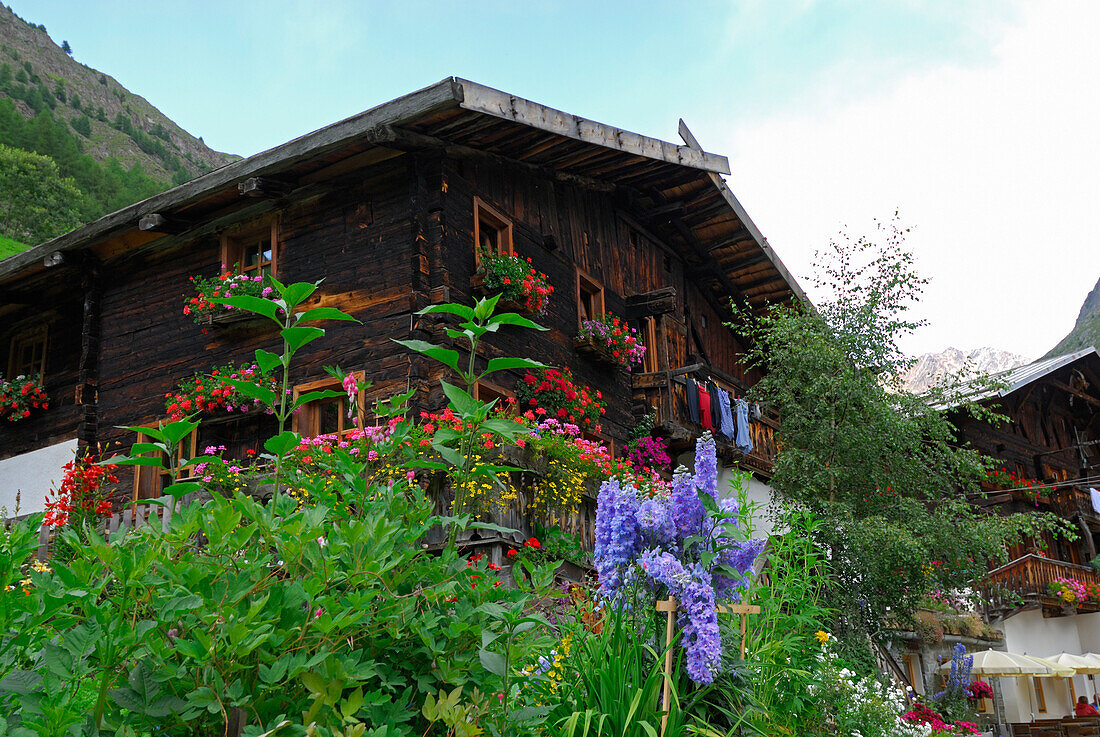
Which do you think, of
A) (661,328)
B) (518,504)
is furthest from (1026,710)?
(518,504)

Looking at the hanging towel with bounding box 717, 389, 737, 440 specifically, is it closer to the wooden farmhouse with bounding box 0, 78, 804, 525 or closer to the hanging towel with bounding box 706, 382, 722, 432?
the hanging towel with bounding box 706, 382, 722, 432

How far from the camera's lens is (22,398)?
42.8 feet

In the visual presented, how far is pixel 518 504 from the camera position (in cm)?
793

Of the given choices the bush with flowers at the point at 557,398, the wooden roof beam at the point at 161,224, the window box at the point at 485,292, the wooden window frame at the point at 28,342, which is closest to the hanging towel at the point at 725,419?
the bush with flowers at the point at 557,398

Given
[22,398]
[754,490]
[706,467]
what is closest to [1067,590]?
[754,490]

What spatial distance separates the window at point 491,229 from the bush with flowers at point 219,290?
2.51 metres

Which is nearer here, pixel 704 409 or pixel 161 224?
pixel 161 224

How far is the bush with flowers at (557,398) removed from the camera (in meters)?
10.5

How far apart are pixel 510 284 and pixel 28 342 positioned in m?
8.69

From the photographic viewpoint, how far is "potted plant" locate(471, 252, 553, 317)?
10.1 m

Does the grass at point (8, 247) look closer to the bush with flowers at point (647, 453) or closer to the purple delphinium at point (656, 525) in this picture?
the bush with flowers at point (647, 453)

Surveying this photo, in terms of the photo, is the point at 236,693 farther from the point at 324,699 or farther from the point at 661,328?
the point at 661,328

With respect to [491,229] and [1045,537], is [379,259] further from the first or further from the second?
[1045,537]

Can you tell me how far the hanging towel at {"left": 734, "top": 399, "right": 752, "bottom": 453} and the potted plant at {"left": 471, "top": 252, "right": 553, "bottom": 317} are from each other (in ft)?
15.1
